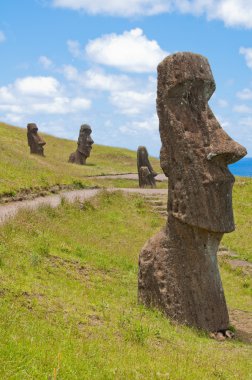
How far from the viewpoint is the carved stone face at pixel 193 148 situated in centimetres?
1081

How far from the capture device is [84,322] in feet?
28.6

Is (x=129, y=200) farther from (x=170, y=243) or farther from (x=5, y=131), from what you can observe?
(x=5, y=131)

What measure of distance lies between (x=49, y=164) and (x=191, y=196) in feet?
84.9

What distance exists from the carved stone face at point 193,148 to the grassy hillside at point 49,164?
11.8m

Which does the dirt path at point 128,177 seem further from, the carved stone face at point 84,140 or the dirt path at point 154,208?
the dirt path at point 154,208

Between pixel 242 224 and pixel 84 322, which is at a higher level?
pixel 242 224

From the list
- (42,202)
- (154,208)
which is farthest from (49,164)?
(42,202)

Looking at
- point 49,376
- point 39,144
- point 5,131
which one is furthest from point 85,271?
point 5,131

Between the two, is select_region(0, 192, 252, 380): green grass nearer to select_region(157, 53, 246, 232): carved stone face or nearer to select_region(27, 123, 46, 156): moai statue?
select_region(157, 53, 246, 232): carved stone face

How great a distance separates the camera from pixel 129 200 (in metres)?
25.2

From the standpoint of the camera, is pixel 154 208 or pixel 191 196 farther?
pixel 154 208

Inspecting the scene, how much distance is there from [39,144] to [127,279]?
96.8 feet

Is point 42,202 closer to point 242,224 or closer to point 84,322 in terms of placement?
point 242,224

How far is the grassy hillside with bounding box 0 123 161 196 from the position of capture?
971 inches
